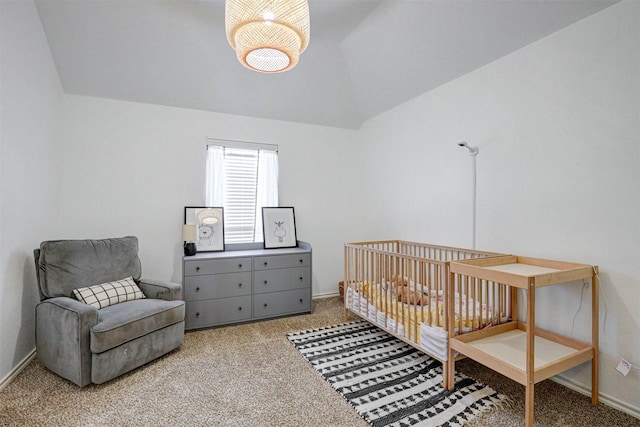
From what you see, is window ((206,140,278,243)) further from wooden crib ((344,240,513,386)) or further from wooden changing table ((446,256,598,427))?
wooden changing table ((446,256,598,427))

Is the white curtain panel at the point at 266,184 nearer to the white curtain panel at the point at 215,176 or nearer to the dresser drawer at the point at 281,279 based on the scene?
the white curtain panel at the point at 215,176

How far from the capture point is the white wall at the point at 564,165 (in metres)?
1.85

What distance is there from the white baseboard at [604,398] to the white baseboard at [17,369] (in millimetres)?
3684

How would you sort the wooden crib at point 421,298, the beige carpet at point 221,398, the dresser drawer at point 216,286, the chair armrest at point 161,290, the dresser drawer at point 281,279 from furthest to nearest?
the dresser drawer at point 281,279 → the dresser drawer at point 216,286 → the chair armrest at point 161,290 → the wooden crib at point 421,298 → the beige carpet at point 221,398

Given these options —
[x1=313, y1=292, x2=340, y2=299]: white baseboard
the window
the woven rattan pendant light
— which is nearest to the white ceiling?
the window

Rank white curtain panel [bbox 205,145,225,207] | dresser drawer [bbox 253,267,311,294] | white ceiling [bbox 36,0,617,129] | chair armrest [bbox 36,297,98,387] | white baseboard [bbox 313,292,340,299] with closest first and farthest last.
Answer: chair armrest [bbox 36,297,98,387] < white ceiling [bbox 36,0,617,129] < dresser drawer [bbox 253,267,311,294] < white curtain panel [bbox 205,145,225,207] < white baseboard [bbox 313,292,340,299]

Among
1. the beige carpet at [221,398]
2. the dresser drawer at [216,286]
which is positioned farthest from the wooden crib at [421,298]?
the dresser drawer at [216,286]

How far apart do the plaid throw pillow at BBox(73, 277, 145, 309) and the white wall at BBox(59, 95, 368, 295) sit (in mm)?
703

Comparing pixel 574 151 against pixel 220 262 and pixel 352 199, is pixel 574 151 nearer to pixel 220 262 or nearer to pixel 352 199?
pixel 352 199

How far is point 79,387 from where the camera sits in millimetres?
2072

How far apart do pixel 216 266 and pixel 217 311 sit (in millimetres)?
449

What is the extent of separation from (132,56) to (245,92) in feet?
3.56

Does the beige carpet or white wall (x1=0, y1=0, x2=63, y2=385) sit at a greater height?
white wall (x1=0, y1=0, x2=63, y2=385)

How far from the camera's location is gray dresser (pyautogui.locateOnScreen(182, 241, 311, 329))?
308 centimetres
